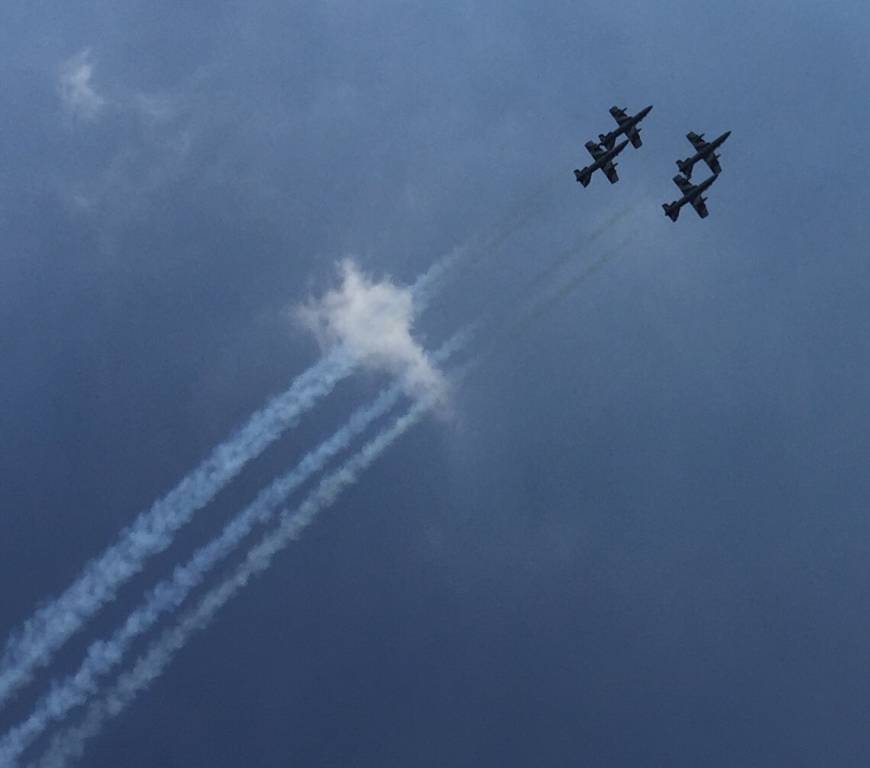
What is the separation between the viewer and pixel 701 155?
168m

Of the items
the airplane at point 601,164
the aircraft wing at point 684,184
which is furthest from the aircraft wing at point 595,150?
the aircraft wing at point 684,184

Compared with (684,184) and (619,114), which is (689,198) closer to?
(684,184)

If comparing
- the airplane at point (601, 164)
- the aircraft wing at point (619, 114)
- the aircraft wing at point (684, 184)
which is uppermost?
the aircraft wing at point (619, 114)

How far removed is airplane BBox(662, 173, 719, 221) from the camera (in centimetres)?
16488

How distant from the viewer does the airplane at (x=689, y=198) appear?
541 ft

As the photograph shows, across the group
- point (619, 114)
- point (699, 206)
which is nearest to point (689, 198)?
point (699, 206)

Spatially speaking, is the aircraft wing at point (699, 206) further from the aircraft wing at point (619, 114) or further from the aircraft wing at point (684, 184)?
the aircraft wing at point (619, 114)

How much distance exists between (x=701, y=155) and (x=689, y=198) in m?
7.88

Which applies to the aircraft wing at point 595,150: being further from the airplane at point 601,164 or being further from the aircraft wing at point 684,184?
the aircraft wing at point 684,184

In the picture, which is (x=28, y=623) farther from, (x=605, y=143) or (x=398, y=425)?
(x=605, y=143)

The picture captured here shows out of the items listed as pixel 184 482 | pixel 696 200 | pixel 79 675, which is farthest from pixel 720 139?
pixel 79 675

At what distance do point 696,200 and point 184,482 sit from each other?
302 ft

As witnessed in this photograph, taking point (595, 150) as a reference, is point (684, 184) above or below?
below

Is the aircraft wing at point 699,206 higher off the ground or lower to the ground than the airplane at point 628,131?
lower
